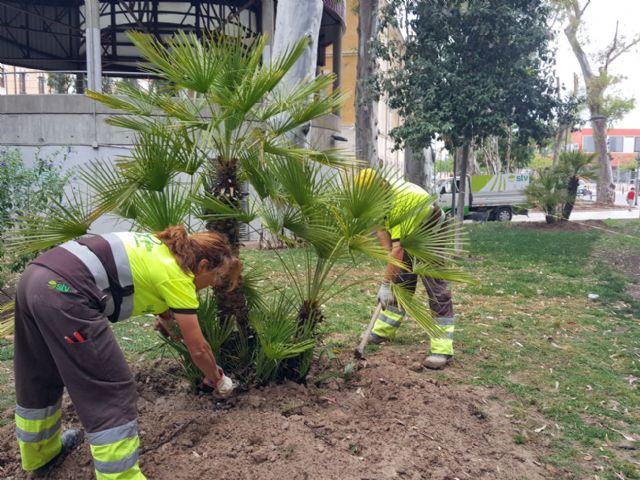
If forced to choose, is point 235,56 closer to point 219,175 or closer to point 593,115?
point 219,175

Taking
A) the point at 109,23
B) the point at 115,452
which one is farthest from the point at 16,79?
the point at 115,452

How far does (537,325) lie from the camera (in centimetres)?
660

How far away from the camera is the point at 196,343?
3.03m

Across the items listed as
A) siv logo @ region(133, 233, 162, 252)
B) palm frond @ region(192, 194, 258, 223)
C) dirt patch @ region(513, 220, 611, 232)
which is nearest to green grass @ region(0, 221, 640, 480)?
palm frond @ region(192, 194, 258, 223)

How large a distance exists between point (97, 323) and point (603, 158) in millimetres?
32844

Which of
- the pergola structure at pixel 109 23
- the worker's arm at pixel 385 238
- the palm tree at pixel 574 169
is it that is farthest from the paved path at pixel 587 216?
the worker's arm at pixel 385 238

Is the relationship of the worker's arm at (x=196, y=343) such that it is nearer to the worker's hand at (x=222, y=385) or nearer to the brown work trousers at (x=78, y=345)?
the worker's hand at (x=222, y=385)

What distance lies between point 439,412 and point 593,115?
3084 centimetres

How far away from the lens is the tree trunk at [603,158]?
98.1 feet

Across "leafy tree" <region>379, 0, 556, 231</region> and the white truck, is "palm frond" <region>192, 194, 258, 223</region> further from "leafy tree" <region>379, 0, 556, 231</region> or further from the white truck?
the white truck

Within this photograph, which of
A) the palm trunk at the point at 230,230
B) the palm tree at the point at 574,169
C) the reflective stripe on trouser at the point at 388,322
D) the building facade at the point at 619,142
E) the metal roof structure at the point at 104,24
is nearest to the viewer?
the palm trunk at the point at 230,230

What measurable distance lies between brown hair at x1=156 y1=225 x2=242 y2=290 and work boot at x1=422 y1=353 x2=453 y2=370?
229 cm

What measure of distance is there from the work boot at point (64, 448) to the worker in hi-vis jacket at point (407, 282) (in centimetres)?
219

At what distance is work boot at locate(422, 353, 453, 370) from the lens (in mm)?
4949
